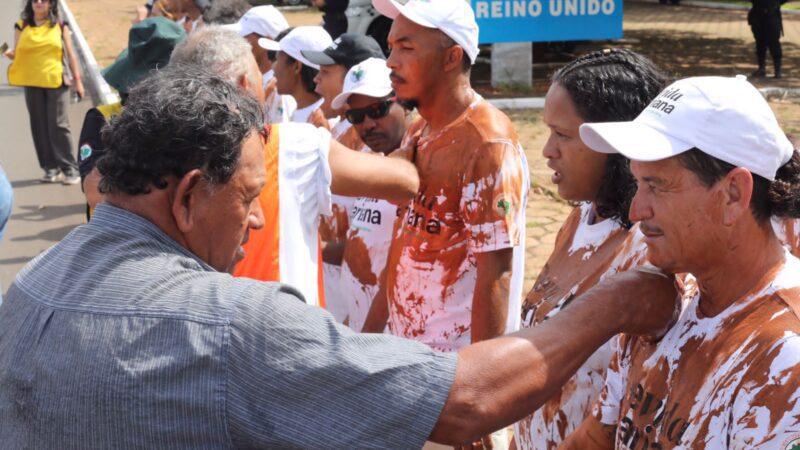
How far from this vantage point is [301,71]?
5.26m

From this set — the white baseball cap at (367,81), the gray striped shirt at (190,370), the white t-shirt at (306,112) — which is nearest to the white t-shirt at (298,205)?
the gray striped shirt at (190,370)

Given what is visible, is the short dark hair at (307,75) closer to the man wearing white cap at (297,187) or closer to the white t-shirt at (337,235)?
the white t-shirt at (337,235)

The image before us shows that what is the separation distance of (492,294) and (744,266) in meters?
1.29

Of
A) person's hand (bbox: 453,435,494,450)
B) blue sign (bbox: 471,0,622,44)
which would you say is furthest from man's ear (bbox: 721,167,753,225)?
blue sign (bbox: 471,0,622,44)

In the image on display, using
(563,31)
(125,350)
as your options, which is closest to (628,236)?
(125,350)

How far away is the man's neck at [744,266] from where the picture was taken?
1869mm

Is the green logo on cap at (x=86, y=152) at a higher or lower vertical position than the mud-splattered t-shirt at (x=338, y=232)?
higher

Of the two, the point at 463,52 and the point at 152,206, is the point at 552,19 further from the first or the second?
the point at 152,206

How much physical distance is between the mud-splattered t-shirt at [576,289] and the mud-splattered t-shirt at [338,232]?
5.75 ft

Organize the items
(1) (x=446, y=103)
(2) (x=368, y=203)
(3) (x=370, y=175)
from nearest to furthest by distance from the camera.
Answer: (3) (x=370, y=175) < (1) (x=446, y=103) < (2) (x=368, y=203)

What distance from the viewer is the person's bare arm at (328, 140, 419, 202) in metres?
2.88

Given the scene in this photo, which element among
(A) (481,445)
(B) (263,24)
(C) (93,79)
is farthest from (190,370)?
(C) (93,79)

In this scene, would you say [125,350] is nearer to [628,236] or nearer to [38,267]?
[38,267]

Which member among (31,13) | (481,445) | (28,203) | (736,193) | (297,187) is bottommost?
(28,203)
